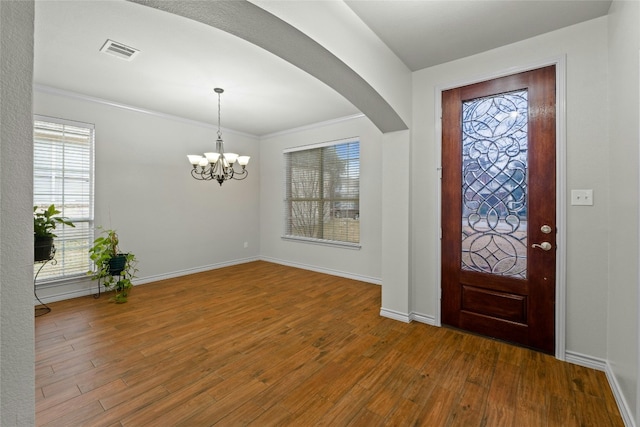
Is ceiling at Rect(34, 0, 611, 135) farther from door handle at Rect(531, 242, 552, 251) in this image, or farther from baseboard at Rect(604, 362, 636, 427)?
baseboard at Rect(604, 362, 636, 427)

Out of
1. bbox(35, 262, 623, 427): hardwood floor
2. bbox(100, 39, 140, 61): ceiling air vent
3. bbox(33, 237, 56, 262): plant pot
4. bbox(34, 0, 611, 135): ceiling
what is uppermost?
bbox(34, 0, 611, 135): ceiling

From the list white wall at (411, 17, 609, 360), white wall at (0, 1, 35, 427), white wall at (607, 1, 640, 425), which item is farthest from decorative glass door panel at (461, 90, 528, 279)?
white wall at (0, 1, 35, 427)

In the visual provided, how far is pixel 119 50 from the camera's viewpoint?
2607mm

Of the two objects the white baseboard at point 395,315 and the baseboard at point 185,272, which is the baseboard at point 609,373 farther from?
the baseboard at point 185,272

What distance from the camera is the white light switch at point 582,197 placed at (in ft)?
7.17

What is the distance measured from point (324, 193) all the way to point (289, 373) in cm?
339

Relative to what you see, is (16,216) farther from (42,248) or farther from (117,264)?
(117,264)

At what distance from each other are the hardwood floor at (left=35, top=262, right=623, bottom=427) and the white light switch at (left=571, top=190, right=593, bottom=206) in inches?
50.1

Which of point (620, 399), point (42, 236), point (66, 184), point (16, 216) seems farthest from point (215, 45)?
point (620, 399)

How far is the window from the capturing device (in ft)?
15.6

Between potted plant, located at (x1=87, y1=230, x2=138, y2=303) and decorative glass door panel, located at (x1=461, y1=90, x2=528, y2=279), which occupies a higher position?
decorative glass door panel, located at (x1=461, y1=90, x2=528, y2=279)

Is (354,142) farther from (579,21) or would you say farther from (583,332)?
(583,332)

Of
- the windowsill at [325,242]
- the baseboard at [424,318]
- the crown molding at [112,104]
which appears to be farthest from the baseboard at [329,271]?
the crown molding at [112,104]

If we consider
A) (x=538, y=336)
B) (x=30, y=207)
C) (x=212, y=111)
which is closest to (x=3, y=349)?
(x=30, y=207)
